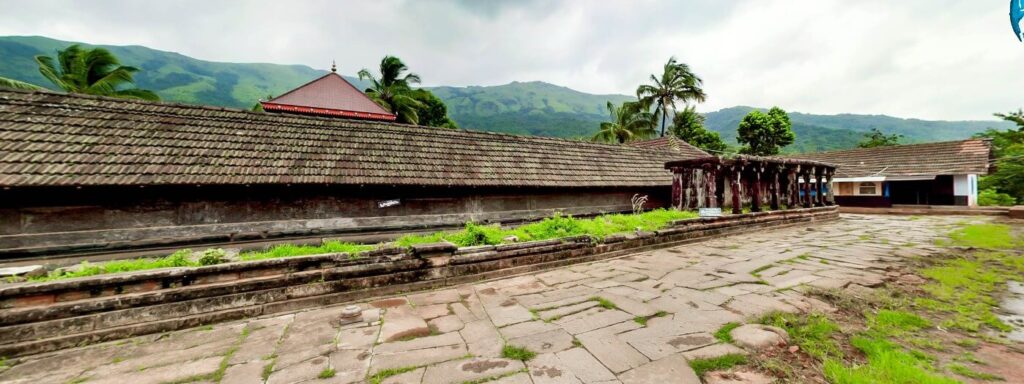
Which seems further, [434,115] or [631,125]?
[434,115]

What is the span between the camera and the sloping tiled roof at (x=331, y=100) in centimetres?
1719

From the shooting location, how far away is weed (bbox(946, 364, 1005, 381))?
7.38 feet

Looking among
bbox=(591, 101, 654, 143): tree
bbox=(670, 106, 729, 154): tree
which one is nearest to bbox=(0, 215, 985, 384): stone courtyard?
bbox=(591, 101, 654, 143): tree

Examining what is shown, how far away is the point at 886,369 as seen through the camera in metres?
2.32

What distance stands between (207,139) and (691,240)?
10483mm

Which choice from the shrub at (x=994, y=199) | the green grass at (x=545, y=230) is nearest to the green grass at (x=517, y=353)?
the green grass at (x=545, y=230)

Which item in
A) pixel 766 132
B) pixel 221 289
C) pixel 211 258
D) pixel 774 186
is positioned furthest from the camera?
pixel 766 132

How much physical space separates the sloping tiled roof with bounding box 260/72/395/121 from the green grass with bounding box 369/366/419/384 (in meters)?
17.3

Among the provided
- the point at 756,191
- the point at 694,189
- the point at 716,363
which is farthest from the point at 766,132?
the point at 716,363

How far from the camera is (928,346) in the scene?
2689 mm

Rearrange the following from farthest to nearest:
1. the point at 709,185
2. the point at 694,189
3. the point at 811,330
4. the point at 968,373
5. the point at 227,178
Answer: the point at 694,189
the point at 709,185
the point at 227,178
the point at 811,330
the point at 968,373

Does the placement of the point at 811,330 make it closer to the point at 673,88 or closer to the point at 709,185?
the point at 709,185

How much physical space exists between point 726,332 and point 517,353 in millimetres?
1895

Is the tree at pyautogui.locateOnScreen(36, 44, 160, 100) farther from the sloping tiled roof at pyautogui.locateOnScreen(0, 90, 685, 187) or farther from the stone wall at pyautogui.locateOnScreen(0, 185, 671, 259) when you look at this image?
the stone wall at pyautogui.locateOnScreen(0, 185, 671, 259)
